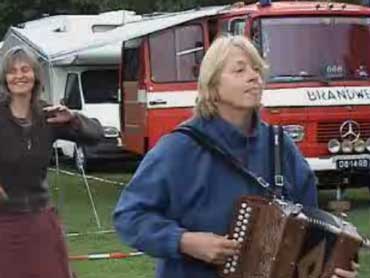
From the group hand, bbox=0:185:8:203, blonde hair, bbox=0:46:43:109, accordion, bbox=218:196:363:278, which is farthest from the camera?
blonde hair, bbox=0:46:43:109

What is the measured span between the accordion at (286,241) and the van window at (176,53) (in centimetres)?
1140

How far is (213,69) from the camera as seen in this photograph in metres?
3.97

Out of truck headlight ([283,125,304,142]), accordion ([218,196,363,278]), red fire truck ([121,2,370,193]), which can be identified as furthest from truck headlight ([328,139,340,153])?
accordion ([218,196,363,278])

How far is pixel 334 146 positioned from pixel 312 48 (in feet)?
4.15

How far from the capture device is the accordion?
3.79 metres

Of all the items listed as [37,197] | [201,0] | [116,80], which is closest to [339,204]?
[37,197]

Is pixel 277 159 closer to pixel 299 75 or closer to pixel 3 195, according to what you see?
pixel 3 195

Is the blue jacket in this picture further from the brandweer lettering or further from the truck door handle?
the truck door handle

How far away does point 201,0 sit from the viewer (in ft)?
101

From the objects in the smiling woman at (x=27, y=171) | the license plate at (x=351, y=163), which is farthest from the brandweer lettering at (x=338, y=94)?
the smiling woman at (x=27, y=171)

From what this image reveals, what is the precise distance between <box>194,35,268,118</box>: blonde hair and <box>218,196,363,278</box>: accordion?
34 cm

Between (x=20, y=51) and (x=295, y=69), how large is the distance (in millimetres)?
8372

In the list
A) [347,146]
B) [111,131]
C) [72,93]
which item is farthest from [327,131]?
[72,93]

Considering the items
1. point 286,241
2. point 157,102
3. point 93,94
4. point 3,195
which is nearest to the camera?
point 286,241
